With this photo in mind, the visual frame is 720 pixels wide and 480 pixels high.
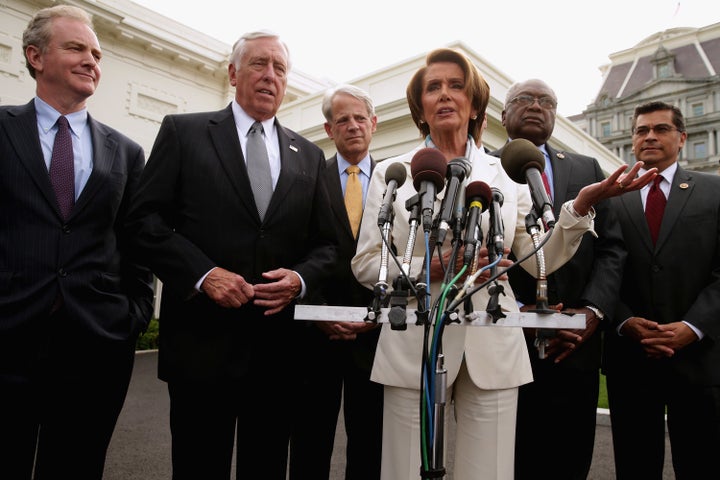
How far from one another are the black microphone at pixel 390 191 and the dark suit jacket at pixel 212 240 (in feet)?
2.70

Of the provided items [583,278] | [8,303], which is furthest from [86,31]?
[583,278]

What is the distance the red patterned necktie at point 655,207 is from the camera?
9.64 ft

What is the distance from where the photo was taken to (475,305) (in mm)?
1905

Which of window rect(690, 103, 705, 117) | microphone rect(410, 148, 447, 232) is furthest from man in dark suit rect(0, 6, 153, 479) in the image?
window rect(690, 103, 705, 117)

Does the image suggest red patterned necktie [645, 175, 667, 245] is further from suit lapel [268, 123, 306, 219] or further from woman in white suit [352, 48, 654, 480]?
suit lapel [268, 123, 306, 219]

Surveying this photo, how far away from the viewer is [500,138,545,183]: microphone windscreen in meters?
1.58

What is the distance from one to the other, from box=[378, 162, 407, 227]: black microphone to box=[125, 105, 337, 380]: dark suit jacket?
2.70ft

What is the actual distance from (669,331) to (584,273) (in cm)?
51

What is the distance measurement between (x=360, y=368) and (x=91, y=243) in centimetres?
147

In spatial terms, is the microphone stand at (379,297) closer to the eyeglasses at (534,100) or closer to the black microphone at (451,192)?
the black microphone at (451,192)

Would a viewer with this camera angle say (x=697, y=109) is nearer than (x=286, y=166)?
No

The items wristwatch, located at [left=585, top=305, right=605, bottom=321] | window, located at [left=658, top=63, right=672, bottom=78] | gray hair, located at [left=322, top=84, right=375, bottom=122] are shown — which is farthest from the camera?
window, located at [left=658, top=63, right=672, bottom=78]

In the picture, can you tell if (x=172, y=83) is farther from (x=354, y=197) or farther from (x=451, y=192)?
(x=451, y=192)

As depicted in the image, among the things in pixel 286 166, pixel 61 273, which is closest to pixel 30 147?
pixel 61 273
